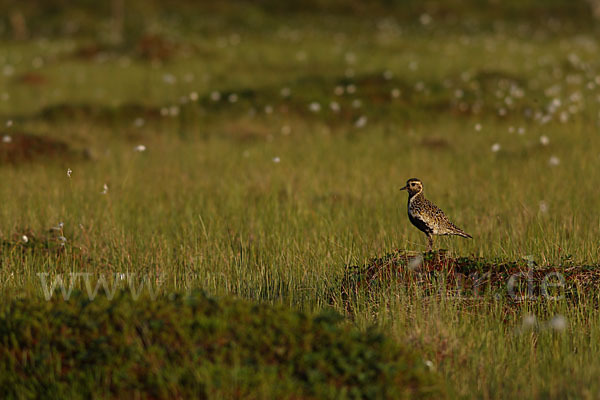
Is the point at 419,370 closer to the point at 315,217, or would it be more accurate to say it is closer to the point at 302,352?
the point at 302,352

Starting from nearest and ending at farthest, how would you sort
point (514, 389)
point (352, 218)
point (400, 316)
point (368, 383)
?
1. point (368, 383)
2. point (514, 389)
3. point (400, 316)
4. point (352, 218)

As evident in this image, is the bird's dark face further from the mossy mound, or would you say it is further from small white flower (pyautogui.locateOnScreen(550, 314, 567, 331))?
the mossy mound

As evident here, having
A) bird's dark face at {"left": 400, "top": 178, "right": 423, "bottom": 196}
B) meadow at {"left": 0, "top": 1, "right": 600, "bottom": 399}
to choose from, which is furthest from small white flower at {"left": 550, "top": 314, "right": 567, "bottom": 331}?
bird's dark face at {"left": 400, "top": 178, "right": 423, "bottom": 196}

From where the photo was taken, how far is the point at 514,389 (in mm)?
5066

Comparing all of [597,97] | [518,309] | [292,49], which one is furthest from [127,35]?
[518,309]

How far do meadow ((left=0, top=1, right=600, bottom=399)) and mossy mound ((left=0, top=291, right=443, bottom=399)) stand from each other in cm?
5

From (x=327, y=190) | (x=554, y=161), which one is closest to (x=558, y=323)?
(x=327, y=190)

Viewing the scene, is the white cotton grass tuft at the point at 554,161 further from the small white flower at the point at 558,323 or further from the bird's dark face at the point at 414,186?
the small white flower at the point at 558,323

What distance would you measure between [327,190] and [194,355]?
275 inches

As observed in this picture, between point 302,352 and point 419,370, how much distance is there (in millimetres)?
787

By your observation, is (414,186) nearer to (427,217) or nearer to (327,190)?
(427,217)

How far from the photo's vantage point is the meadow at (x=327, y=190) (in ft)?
19.5

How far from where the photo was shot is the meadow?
5.95 m

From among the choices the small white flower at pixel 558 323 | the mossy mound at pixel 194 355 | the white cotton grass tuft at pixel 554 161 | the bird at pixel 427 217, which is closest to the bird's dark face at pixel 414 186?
the bird at pixel 427 217
